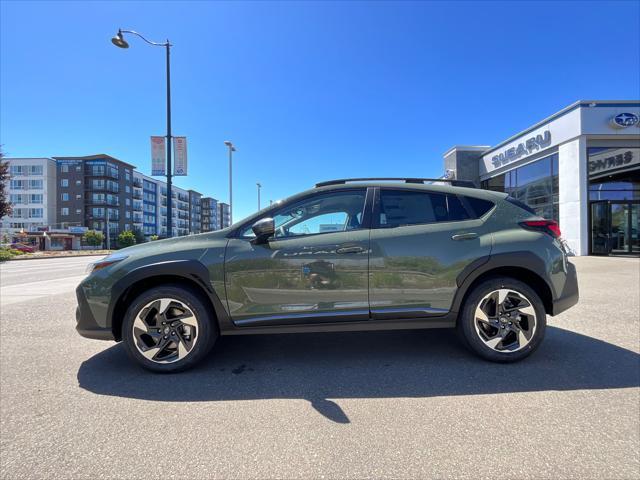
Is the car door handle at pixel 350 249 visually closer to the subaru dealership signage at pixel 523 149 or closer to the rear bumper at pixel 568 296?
the rear bumper at pixel 568 296

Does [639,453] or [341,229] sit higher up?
[341,229]

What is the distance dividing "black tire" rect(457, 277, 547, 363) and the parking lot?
14 centimetres

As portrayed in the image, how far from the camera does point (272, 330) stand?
2949mm

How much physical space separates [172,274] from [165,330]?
519 mm

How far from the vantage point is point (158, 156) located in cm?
1059

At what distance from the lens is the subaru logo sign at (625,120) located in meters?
14.2

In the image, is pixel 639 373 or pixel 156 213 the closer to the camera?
pixel 639 373

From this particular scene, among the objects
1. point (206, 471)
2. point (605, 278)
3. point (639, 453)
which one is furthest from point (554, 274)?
point (605, 278)

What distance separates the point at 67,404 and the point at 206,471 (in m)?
1.49

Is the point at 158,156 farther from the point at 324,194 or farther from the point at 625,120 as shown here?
the point at 625,120

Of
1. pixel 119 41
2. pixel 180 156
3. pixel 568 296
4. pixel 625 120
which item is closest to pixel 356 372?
pixel 568 296

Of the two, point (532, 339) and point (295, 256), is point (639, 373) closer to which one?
point (532, 339)

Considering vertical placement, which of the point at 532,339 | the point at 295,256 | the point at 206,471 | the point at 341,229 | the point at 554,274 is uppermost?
the point at 341,229

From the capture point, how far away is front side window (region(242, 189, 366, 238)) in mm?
3086
